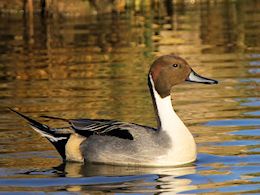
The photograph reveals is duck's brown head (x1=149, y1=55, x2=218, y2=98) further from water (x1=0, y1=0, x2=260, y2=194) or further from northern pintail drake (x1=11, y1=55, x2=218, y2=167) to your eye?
water (x1=0, y1=0, x2=260, y2=194)

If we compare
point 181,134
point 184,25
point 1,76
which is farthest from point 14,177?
point 184,25

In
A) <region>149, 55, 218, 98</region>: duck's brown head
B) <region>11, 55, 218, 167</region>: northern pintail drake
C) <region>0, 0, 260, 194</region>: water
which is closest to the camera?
<region>0, 0, 260, 194</region>: water

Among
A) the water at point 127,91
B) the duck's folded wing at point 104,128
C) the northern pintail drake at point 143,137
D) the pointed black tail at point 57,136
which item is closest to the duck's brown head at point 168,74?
the northern pintail drake at point 143,137

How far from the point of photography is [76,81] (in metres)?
17.8

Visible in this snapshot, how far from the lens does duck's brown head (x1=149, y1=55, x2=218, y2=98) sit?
10938 millimetres

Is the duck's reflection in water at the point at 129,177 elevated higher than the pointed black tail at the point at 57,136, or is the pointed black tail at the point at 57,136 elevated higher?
the pointed black tail at the point at 57,136

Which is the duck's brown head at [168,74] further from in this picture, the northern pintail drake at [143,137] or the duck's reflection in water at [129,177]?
the duck's reflection in water at [129,177]

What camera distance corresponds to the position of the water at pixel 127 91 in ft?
33.0

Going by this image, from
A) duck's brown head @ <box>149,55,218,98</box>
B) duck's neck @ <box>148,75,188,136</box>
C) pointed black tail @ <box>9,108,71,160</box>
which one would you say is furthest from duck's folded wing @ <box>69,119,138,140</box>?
duck's brown head @ <box>149,55,218,98</box>

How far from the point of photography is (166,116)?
423 inches

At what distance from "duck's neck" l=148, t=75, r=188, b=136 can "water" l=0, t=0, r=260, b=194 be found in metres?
0.41

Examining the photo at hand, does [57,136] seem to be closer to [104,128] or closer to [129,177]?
[104,128]

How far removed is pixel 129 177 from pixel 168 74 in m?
1.37

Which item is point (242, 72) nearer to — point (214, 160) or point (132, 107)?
point (132, 107)
